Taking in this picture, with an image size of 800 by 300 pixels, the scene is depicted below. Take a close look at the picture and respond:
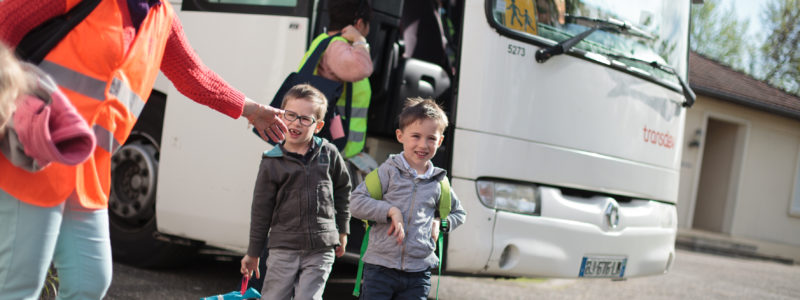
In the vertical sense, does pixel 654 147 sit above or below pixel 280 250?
above

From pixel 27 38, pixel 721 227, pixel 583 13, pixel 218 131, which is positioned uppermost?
pixel 583 13

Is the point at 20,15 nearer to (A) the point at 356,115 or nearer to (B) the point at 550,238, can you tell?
(A) the point at 356,115

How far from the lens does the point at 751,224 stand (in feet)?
60.0

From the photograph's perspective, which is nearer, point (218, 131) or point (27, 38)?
point (27, 38)

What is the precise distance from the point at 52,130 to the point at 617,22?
350cm

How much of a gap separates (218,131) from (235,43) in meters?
0.49

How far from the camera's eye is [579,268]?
14.4ft

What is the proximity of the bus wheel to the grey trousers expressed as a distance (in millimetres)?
1733

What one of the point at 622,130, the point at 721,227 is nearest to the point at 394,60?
the point at 622,130

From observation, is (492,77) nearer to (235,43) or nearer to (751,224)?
(235,43)

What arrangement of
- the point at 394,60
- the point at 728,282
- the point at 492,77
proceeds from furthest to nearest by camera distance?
the point at 728,282 → the point at 394,60 → the point at 492,77

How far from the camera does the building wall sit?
1781 cm

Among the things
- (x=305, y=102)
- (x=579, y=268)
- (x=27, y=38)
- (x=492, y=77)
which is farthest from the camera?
(x=579, y=268)

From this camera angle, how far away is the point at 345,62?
3820 mm
